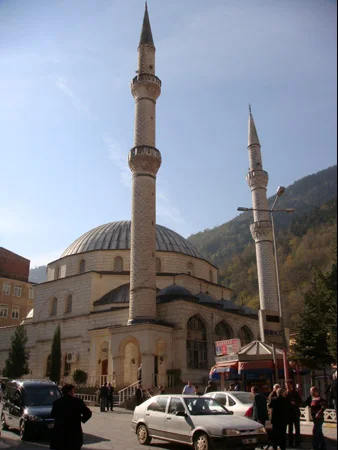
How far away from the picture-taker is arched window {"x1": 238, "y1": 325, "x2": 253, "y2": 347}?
31.5 meters

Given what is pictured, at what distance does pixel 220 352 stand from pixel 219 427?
942 cm

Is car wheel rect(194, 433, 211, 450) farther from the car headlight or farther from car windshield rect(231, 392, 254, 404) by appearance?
car windshield rect(231, 392, 254, 404)

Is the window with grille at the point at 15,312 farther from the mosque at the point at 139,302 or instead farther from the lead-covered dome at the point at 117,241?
the lead-covered dome at the point at 117,241

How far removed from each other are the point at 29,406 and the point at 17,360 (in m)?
19.8

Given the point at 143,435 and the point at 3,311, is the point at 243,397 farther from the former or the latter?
the point at 3,311

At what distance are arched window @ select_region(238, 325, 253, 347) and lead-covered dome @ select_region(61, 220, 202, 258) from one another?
7336mm

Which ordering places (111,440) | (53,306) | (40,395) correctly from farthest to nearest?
(53,306) → (40,395) → (111,440)

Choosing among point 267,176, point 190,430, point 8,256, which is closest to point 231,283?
point 8,256

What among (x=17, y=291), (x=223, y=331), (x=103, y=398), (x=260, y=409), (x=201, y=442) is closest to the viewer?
(x=201, y=442)

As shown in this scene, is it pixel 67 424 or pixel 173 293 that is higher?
pixel 173 293

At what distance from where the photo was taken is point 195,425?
29.2ft

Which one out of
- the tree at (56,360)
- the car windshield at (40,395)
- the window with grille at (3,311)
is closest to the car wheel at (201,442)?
the car windshield at (40,395)

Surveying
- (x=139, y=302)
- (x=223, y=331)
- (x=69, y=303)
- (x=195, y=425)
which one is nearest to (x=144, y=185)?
(x=139, y=302)

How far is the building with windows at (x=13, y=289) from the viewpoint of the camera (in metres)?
47.2
